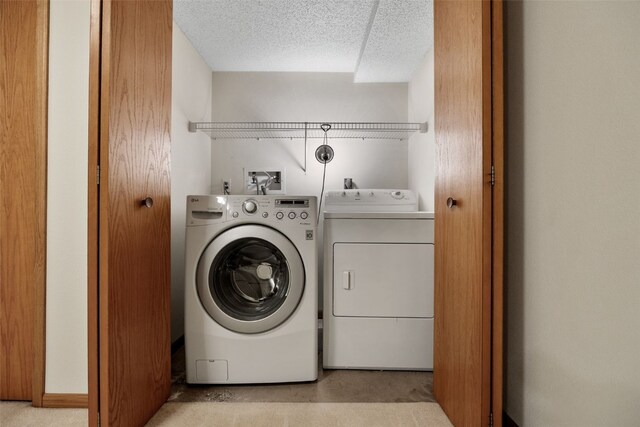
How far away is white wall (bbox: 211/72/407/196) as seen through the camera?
2871 millimetres

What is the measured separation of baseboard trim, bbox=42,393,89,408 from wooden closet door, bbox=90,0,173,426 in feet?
1.08

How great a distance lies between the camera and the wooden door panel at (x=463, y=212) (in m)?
1.12

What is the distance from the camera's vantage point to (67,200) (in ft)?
4.83

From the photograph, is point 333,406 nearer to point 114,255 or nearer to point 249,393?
point 249,393

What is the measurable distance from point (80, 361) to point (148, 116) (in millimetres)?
1088

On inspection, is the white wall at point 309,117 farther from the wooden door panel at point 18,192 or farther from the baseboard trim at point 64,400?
the baseboard trim at point 64,400

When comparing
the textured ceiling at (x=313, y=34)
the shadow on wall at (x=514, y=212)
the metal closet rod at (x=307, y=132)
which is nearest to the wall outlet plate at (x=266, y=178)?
the metal closet rod at (x=307, y=132)

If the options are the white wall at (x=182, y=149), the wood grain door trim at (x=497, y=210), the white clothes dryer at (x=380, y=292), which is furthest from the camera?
the white wall at (x=182, y=149)

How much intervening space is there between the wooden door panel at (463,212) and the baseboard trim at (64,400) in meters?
1.55

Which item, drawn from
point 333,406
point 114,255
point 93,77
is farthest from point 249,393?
point 93,77

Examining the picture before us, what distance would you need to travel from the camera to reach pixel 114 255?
114cm

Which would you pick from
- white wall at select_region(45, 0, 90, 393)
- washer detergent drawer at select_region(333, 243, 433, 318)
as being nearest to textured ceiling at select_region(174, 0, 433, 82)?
white wall at select_region(45, 0, 90, 393)

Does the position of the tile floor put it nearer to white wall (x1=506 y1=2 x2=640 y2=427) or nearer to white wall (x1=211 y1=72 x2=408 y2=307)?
white wall (x1=506 y1=2 x2=640 y2=427)

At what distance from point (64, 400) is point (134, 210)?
A: 92 cm
